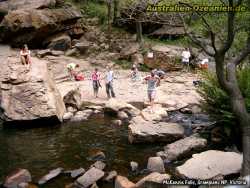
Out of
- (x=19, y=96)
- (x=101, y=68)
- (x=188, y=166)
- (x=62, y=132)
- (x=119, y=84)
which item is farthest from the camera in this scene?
(x=101, y=68)

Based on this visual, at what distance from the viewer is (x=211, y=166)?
1369 cm

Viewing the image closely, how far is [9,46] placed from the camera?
3628cm

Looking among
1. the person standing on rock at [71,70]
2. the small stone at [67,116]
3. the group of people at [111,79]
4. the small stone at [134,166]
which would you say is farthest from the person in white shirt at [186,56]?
the small stone at [134,166]

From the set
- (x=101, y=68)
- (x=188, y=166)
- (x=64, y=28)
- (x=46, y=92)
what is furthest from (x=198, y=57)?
(x=188, y=166)

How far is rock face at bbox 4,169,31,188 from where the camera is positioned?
13.9 meters

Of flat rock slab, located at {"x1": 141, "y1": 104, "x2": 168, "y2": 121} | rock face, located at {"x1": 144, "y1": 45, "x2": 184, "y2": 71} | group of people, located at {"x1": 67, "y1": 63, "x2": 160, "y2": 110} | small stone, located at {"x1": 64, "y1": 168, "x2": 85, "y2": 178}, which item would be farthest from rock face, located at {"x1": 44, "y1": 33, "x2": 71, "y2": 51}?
small stone, located at {"x1": 64, "y1": 168, "x2": 85, "y2": 178}

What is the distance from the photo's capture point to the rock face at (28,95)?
21322 millimetres

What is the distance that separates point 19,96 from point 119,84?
324 inches

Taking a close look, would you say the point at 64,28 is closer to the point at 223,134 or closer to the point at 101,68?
the point at 101,68

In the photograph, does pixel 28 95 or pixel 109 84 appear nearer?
pixel 28 95

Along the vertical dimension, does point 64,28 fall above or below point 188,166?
above

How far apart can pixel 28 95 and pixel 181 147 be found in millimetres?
8931

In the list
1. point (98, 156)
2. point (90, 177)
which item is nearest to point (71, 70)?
point (98, 156)

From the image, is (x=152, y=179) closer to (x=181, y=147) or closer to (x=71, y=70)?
(x=181, y=147)
